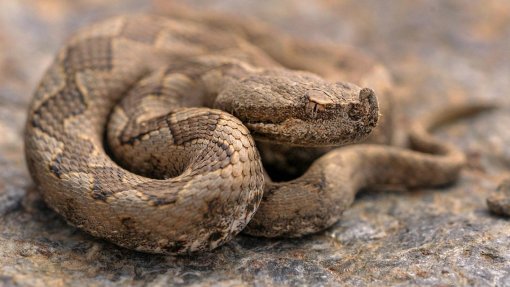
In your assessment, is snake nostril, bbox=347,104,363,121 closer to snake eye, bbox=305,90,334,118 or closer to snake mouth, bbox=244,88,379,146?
snake mouth, bbox=244,88,379,146

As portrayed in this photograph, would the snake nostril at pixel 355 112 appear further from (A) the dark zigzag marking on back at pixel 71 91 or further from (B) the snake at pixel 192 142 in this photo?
(A) the dark zigzag marking on back at pixel 71 91

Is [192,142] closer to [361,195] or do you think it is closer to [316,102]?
[316,102]

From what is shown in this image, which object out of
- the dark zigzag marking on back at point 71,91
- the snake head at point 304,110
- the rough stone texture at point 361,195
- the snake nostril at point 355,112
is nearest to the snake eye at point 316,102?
the snake head at point 304,110

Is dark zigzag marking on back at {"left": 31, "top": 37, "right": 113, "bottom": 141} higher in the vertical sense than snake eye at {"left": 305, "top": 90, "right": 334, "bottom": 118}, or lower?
lower

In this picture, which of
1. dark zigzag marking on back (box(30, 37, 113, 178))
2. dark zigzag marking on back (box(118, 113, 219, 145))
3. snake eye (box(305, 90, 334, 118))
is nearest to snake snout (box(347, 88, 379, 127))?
snake eye (box(305, 90, 334, 118))

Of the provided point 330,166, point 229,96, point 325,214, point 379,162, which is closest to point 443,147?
point 379,162
